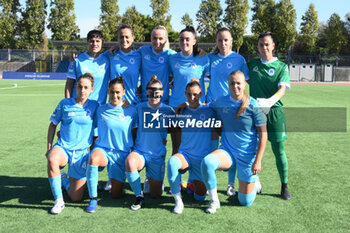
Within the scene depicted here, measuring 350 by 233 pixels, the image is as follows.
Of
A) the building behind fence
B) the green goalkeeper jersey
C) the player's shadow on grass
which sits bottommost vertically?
the player's shadow on grass

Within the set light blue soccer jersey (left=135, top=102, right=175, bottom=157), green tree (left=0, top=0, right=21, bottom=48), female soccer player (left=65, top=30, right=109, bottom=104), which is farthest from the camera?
green tree (left=0, top=0, right=21, bottom=48)

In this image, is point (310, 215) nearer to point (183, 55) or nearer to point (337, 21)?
point (183, 55)

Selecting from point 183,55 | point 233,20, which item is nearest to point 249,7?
point 233,20

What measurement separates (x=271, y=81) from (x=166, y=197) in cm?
199

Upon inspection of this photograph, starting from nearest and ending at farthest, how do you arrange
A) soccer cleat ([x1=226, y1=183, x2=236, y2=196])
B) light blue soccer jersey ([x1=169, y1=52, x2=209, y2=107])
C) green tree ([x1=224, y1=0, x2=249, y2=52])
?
1. soccer cleat ([x1=226, y1=183, x2=236, y2=196])
2. light blue soccer jersey ([x1=169, y1=52, x2=209, y2=107])
3. green tree ([x1=224, y1=0, x2=249, y2=52])

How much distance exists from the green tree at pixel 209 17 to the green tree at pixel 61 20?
17351mm

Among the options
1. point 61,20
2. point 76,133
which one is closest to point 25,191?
point 76,133

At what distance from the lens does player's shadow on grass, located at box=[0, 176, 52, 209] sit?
3914 mm

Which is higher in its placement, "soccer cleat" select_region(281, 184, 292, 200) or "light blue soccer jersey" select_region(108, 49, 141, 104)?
"light blue soccer jersey" select_region(108, 49, 141, 104)

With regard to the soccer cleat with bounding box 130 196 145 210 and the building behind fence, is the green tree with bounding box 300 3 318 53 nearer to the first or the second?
the building behind fence

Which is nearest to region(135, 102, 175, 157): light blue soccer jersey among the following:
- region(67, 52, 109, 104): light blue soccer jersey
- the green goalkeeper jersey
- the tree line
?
region(67, 52, 109, 104): light blue soccer jersey

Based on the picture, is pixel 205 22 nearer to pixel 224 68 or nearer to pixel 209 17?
pixel 209 17

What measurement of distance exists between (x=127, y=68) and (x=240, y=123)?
1775mm

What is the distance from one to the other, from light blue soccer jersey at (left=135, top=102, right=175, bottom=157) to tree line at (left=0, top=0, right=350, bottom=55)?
136 ft
